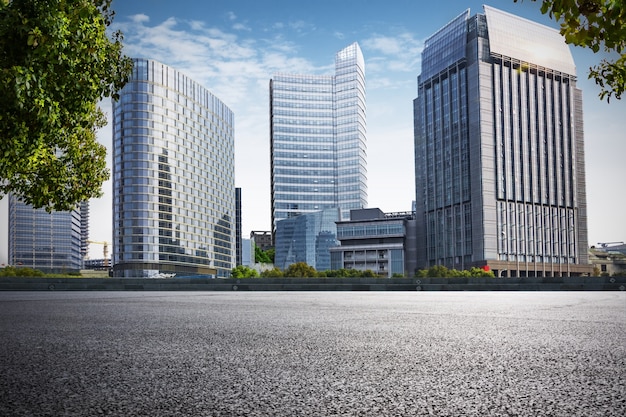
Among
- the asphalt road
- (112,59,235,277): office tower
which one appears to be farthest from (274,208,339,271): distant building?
the asphalt road

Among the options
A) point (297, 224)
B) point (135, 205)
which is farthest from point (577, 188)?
point (135, 205)

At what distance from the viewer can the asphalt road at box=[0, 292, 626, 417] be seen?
351cm

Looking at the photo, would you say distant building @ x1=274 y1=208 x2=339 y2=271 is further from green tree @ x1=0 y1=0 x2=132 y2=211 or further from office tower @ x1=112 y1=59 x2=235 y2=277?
green tree @ x1=0 y1=0 x2=132 y2=211

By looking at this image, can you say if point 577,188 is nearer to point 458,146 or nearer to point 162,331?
point 458,146

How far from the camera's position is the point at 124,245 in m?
150

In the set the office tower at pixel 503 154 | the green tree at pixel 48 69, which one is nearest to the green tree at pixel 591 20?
the green tree at pixel 48 69

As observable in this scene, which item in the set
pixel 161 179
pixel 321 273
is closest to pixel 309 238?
pixel 161 179

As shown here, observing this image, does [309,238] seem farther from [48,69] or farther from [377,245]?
[48,69]

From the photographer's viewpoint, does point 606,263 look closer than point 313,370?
No

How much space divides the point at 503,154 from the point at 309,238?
61264mm

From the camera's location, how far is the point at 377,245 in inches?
5758

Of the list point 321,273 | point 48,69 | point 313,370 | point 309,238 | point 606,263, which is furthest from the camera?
point 309,238

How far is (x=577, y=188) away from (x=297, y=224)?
7652cm

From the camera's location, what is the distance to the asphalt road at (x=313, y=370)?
3506 mm
